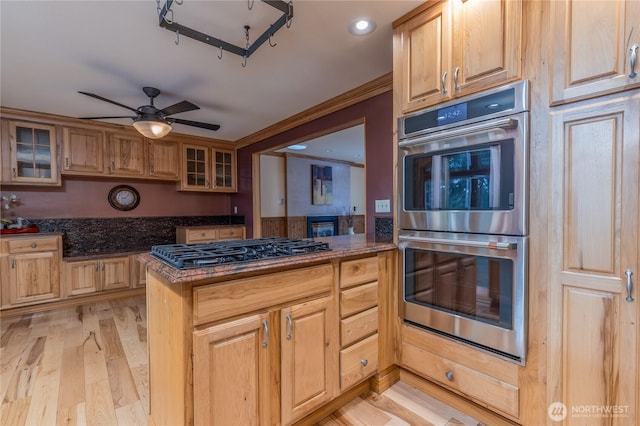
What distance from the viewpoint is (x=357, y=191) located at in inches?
287

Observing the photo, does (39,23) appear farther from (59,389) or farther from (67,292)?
(67,292)

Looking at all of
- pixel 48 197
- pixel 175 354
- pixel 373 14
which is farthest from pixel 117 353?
pixel 373 14

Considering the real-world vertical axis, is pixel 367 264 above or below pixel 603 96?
below

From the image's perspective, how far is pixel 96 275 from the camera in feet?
12.2

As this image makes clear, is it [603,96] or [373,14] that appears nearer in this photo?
[603,96]

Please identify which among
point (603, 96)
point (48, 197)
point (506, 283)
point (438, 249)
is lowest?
point (506, 283)

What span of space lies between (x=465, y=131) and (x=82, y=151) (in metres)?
4.38

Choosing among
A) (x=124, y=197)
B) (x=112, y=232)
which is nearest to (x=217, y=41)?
(x=124, y=197)

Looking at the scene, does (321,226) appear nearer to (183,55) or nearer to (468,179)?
(183,55)

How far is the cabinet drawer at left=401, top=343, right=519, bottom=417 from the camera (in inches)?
56.7

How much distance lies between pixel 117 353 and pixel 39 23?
2.41 meters

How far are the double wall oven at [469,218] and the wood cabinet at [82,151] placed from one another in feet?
12.9

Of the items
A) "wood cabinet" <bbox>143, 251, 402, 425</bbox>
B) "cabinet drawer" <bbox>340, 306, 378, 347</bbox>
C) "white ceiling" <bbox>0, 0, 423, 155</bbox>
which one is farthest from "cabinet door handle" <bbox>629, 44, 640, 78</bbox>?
"cabinet drawer" <bbox>340, 306, 378, 347</bbox>

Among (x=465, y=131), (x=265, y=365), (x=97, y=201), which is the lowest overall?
(x=265, y=365)
